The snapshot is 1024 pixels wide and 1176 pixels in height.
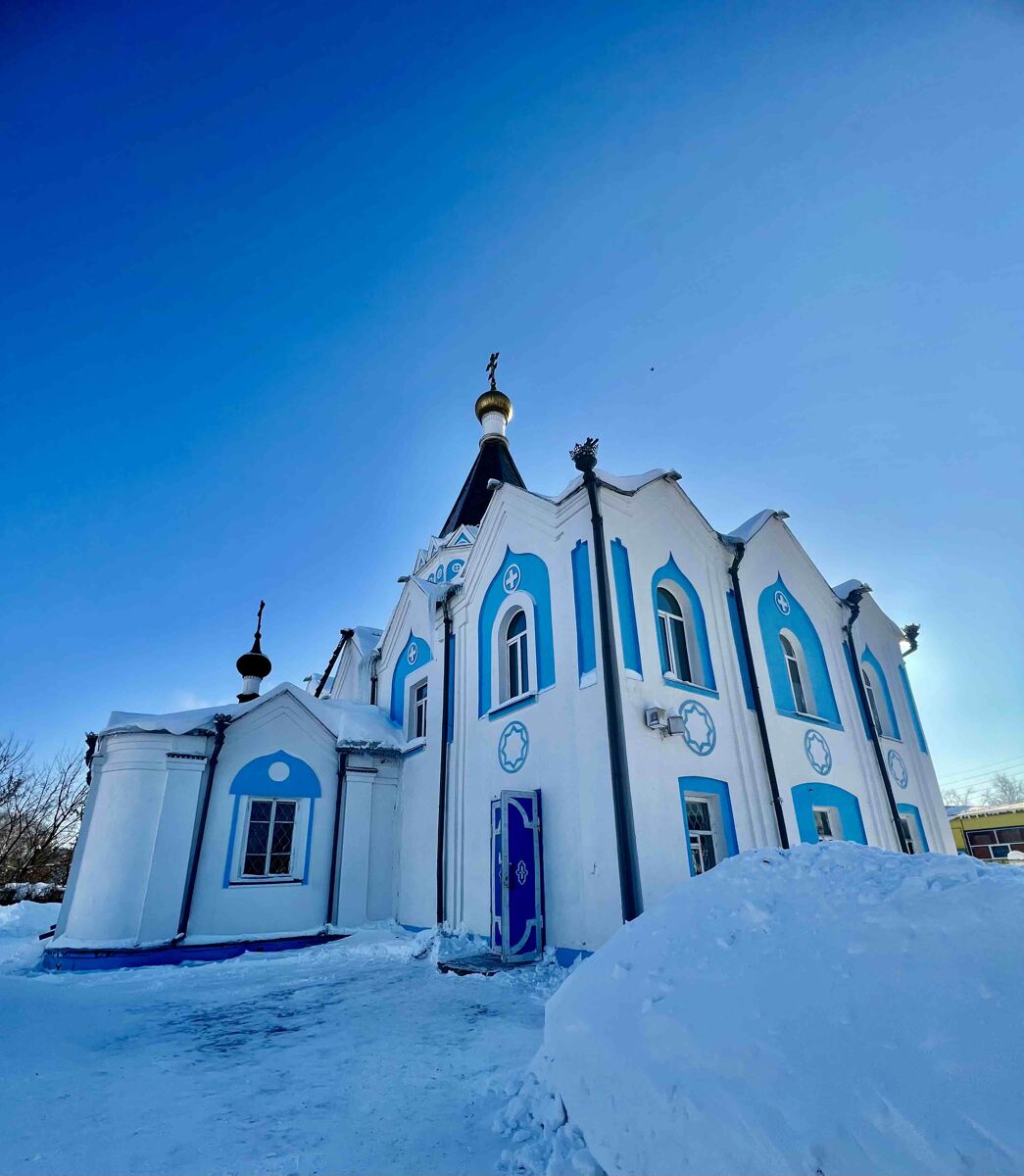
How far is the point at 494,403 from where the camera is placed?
19297 mm

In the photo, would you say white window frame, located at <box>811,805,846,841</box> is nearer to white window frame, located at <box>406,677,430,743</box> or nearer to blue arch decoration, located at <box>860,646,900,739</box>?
blue arch decoration, located at <box>860,646,900,739</box>

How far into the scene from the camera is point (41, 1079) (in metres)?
3.99

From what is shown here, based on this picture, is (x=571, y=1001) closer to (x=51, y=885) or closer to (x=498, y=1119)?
(x=498, y=1119)

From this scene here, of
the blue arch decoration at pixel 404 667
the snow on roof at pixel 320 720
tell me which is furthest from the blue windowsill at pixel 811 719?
the snow on roof at pixel 320 720

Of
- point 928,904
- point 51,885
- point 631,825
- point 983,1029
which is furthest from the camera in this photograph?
point 51,885

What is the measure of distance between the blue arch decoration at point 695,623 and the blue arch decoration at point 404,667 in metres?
5.31

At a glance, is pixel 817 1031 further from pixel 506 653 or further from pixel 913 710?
pixel 913 710

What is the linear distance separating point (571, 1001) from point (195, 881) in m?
8.51

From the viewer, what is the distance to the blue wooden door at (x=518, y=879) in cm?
810

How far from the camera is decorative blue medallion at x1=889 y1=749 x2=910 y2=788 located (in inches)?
491

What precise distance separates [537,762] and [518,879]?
5.11ft

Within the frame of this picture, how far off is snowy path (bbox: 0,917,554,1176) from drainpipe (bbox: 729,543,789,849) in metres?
4.45

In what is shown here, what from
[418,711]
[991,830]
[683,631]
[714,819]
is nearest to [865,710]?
[683,631]

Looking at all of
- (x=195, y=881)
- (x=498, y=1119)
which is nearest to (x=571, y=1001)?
(x=498, y=1119)
